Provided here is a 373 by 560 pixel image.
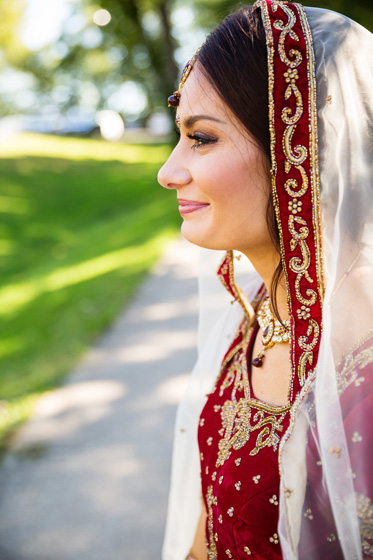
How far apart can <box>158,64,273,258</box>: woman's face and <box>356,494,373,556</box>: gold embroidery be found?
26.6 inches

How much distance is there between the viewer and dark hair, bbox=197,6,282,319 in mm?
1383

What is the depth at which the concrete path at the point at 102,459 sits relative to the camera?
10.4 ft

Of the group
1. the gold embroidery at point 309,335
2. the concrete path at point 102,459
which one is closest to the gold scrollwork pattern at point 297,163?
the gold embroidery at point 309,335

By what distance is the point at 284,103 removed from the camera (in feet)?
4.37

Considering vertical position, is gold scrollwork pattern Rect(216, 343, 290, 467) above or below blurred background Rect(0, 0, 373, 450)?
below

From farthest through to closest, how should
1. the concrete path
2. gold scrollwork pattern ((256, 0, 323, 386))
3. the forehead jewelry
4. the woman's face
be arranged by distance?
the concrete path
the forehead jewelry
the woman's face
gold scrollwork pattern ((256, 0, 323, 386))

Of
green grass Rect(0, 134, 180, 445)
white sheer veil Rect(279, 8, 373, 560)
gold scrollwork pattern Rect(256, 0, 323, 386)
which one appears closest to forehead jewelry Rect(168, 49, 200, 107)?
gold scrollwork pattern Rect(256, 0, 323, 386)

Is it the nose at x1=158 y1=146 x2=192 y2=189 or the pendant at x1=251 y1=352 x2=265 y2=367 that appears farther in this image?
the pendant at x1=251 y1=352 x2=265 y2=367

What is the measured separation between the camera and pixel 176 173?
4.99 feet

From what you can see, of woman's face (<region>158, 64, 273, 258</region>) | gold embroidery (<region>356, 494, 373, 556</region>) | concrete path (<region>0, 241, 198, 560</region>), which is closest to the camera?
gold embroidery (<region>356, 494, 373, 556</region>)

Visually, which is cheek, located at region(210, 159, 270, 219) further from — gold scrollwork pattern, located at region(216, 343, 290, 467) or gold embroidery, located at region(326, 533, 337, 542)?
gold embroidery, located at region(326, 533, 337, 542)

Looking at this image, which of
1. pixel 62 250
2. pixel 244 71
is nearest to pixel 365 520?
pixel 244 71

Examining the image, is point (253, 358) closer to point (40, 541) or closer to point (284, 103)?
point (284, 103)

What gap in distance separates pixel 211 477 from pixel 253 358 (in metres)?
0.37
